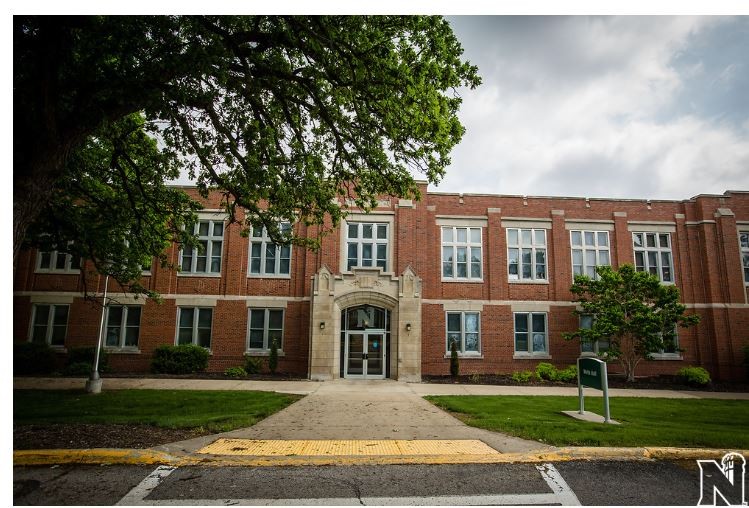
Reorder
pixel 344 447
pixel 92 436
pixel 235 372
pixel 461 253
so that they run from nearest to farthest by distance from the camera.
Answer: pixel 344 447
pixel 92 436
pixel 235 372
pixel 461 253

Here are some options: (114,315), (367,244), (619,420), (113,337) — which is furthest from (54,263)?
(619,420)

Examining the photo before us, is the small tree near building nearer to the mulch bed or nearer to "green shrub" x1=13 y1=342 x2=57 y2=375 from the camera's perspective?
the mulch bed

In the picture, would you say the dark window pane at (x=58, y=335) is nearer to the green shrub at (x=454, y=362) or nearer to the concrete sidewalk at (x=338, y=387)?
the concrete sidewalk at (x=338, y=387)

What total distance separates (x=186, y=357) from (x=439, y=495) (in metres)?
16.7

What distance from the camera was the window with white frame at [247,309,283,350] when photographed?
19.4m

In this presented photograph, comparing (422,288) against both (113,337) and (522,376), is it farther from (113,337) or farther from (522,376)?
(113,337)

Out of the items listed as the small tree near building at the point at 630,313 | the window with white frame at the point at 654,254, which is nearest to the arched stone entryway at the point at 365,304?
the small tree near building at the point at 630,313

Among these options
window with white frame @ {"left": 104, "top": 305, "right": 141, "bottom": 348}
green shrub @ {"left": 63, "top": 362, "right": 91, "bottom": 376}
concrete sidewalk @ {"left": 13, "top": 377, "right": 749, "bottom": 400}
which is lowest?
concrete sidewalk @ {"left": 13, "top": 377, "right": 749, "bottom": 400}

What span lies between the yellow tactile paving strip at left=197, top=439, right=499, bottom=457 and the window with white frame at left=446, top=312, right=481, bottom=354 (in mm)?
13041

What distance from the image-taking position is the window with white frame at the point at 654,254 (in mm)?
21297

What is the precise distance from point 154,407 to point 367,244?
38.6 ft

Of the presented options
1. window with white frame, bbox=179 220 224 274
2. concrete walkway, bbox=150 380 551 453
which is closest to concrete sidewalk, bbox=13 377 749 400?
concrete walkway, bbox=150 380 551 453

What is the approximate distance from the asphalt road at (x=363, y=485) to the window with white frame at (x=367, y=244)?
14106 mm

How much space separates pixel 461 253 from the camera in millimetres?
20656
